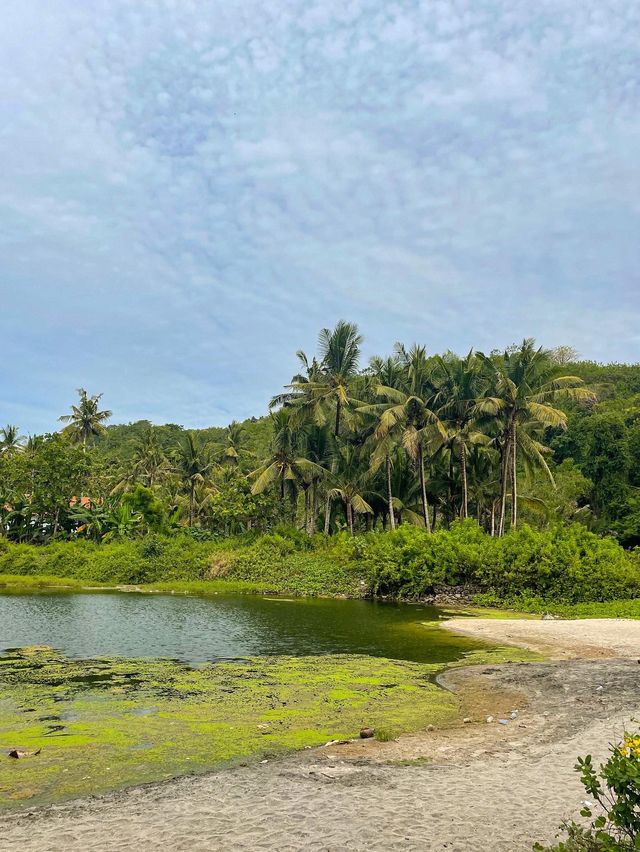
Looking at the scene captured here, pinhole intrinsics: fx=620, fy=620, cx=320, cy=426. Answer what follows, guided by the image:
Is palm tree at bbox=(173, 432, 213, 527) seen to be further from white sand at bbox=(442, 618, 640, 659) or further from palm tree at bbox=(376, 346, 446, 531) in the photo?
white sand at bbox=(442, 618, 640, 659)

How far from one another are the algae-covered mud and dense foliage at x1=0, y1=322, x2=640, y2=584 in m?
9.69

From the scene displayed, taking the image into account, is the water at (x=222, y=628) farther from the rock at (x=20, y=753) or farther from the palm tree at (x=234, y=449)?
the palm tree at (x=234, y=449)

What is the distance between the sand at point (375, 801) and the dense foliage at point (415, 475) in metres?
23.8

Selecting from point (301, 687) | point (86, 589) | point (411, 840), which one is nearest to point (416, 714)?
point (301, 687)

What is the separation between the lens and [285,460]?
46.1 meters

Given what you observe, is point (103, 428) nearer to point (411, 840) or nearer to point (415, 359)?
point (415, 359)

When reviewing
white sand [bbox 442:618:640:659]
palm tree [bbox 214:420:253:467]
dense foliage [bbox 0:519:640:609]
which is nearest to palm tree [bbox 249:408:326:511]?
dense foliage [bbox 0:519:640:609]

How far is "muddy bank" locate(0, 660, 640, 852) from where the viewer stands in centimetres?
598

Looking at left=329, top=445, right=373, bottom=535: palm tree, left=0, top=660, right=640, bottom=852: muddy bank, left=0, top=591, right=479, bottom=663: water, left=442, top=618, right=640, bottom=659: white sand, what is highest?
left=329, top=445, right=373, bottom=535: palm tree

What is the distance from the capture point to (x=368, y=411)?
40.8m

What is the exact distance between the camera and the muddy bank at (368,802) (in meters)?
5.98

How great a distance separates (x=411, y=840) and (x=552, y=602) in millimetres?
28548

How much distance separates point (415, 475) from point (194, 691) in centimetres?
3338

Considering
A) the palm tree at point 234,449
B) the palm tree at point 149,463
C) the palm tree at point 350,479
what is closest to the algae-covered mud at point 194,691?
the palm tree at point 350,479
